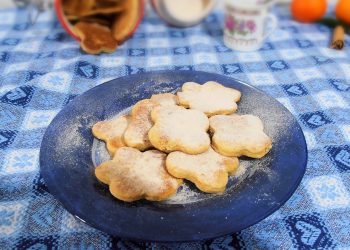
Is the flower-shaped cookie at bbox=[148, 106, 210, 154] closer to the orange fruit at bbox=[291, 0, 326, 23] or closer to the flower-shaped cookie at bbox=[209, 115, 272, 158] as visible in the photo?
the flower-shaped cookie at bbox=[209, 115, 272, 158]

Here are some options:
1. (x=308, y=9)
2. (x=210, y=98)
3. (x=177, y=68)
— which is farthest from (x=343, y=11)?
(x=210, y=98)

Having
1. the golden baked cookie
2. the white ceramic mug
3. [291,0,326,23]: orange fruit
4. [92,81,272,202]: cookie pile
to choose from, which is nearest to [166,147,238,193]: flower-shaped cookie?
[92,81,272,202]: cookie pile

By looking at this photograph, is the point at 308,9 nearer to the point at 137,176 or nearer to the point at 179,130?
the point at 179,130

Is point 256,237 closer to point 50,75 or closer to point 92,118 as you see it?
point 92,118

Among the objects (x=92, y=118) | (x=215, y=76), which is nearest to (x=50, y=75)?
(x=92, y=118)

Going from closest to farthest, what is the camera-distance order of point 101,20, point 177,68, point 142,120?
point 142,120, point 177,68, point 101,20
